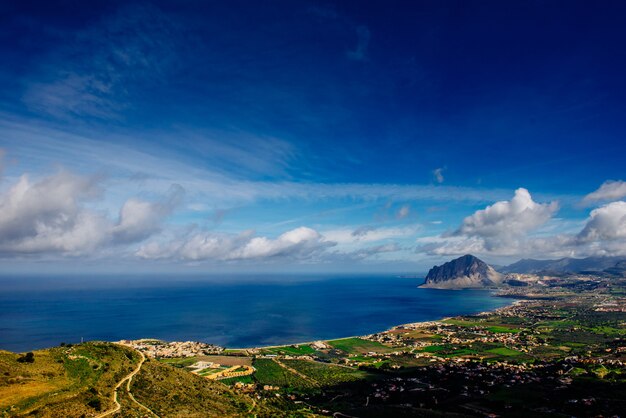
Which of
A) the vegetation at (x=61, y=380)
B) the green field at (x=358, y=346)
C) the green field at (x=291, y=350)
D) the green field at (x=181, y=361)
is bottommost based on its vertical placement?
the green field at (x=358, y=346)

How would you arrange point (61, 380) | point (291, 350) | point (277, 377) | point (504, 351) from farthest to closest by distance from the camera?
point (504, 351) < point (291, 350) < point (277, 377) < point (61, 380)

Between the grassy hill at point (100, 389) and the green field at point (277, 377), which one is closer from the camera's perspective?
the grassy hill at point (100, 389)

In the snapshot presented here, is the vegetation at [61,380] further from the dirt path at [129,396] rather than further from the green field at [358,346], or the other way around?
the green field at [358,346]

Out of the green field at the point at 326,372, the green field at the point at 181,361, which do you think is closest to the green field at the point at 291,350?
the green field at the point at 326,372

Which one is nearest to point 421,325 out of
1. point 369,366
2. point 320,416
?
point 369,366

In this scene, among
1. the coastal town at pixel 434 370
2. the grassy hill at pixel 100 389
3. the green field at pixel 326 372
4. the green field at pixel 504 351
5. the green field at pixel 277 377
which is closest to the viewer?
the grassy hill at pixel 100 389

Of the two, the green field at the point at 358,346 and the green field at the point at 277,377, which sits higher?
the green field at the point at 277,377

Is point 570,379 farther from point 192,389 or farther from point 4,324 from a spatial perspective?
point 4,324

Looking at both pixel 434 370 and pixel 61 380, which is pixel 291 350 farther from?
pixel 61 380

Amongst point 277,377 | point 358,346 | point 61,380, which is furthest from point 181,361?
point 358,346
